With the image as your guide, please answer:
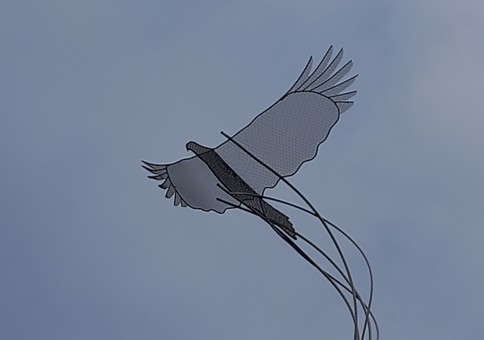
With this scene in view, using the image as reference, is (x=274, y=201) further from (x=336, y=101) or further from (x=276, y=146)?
(x=336, y=101)

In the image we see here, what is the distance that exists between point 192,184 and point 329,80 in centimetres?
164

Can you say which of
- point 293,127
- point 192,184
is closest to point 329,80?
point 293,127

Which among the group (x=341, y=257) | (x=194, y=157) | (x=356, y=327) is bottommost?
(x=356, y=327)

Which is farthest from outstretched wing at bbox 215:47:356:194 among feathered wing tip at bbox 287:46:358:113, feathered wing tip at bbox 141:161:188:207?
feathered wing tip at bbox 141:161:188:207

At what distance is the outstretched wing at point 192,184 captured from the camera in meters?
8.24

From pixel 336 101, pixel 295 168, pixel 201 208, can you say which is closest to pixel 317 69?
pixel 336 101

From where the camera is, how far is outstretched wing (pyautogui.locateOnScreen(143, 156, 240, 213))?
27.0 feet

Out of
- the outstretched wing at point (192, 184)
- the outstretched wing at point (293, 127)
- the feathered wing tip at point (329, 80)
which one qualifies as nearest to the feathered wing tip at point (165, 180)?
the outstretched wing at point (192, 184)

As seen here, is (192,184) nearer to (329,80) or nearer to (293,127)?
(293,127)

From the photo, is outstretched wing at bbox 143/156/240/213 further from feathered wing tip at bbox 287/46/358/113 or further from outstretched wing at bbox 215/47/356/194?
feathered wing tip at bbox 287/46/358/113

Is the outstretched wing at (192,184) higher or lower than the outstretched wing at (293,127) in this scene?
lower

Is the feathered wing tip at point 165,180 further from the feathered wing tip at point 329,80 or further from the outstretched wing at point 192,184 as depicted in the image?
the feathered wing tip at point 329,80

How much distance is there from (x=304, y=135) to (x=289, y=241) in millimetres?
1264

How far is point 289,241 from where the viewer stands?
7.37 meters
